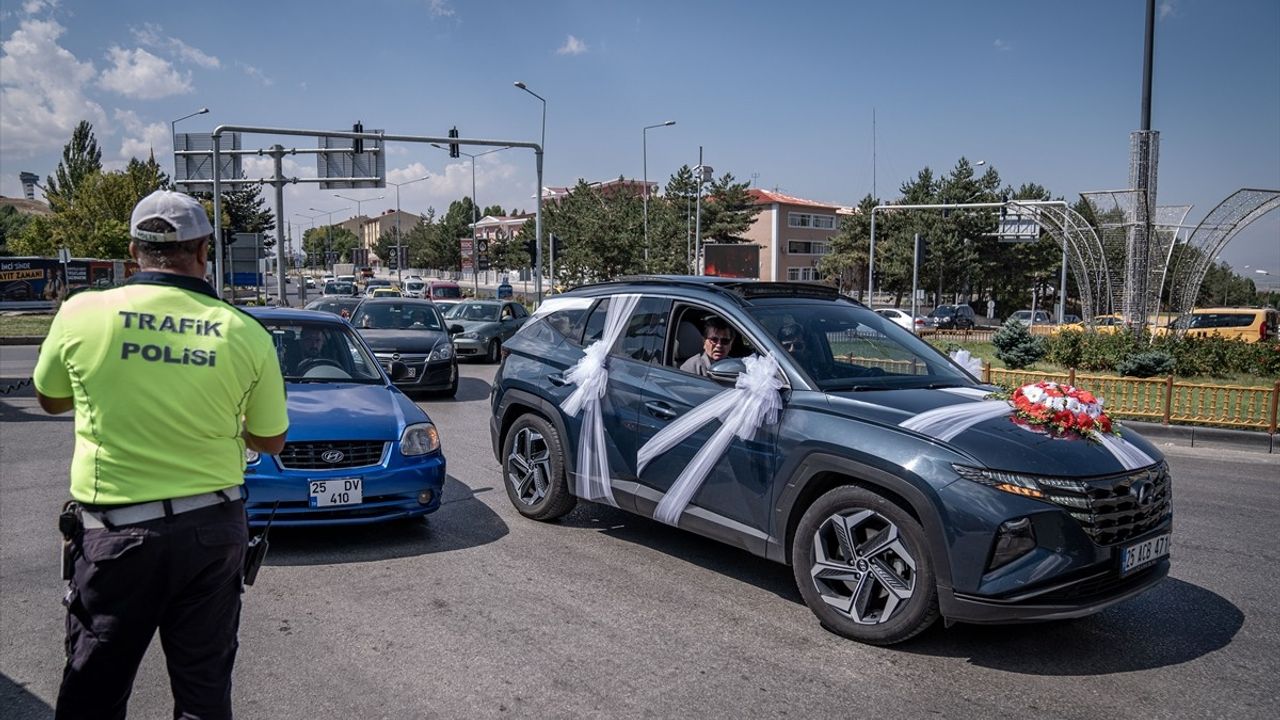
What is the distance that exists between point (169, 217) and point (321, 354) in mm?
4789

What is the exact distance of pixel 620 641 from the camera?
14.4 ft

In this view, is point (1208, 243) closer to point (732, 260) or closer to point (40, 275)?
point (732, 260)

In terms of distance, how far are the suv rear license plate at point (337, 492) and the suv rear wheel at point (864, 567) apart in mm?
2810

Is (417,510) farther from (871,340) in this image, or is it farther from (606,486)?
(871,340)

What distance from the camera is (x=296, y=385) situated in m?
6.66

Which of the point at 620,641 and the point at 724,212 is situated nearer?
the point at 620,641

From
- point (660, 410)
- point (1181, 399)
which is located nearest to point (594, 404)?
point (660, 410)

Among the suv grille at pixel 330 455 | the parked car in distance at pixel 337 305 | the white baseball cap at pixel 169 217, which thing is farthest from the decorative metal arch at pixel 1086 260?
the white baseball cap at pixel 169 217

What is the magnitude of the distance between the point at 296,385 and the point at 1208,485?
27.7ft

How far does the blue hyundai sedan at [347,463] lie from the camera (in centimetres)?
555

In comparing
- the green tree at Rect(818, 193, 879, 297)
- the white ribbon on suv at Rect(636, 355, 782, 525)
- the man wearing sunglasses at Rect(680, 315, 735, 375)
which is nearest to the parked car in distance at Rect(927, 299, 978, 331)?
the green tree at Rect(818, 193, 879, 297)

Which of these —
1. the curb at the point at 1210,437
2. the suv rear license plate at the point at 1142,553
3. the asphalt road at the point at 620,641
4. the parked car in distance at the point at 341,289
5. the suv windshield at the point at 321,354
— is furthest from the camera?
the parked car in distance at the point at 341,289

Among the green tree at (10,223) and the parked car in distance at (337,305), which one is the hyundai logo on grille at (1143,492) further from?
the green tree at (10,223)

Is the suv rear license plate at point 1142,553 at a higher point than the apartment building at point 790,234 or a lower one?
lower
